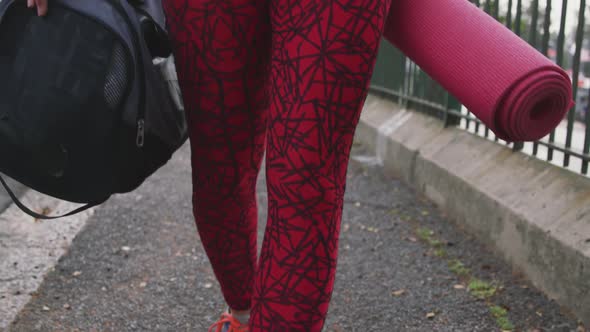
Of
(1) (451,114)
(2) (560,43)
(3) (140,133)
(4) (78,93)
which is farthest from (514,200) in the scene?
(4) (78,93)

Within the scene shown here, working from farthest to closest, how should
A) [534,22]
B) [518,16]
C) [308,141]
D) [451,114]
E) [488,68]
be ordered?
[451,114], [518,16], [534,22], [308,141], [488,68]

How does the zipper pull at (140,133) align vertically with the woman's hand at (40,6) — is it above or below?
below

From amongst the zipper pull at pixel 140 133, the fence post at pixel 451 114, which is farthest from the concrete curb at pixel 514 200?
the zipper pull at pixel 140 133

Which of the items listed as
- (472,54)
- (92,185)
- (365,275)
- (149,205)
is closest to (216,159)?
(92,185)

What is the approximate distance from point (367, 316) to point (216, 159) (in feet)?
3.94

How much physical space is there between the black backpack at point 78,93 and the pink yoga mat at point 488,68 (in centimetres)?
55

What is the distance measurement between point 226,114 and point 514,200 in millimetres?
1774

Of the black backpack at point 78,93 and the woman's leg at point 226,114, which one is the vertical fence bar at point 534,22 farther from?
the black backpack at point 78,93

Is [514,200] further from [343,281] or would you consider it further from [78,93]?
[78,93]

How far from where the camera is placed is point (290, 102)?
117cm

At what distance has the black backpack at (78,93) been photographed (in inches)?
48.9

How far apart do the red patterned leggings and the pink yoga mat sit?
0.09 m

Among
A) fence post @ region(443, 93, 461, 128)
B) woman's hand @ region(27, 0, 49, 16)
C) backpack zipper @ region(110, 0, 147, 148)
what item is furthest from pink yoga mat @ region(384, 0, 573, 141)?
fence post @ region(443, 93, 461, 128)

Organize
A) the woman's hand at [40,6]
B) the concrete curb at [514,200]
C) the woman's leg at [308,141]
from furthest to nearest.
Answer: the concrete curb at [514,200] → the woman's hand at [40,6] → the woman's leg at [308,141]
